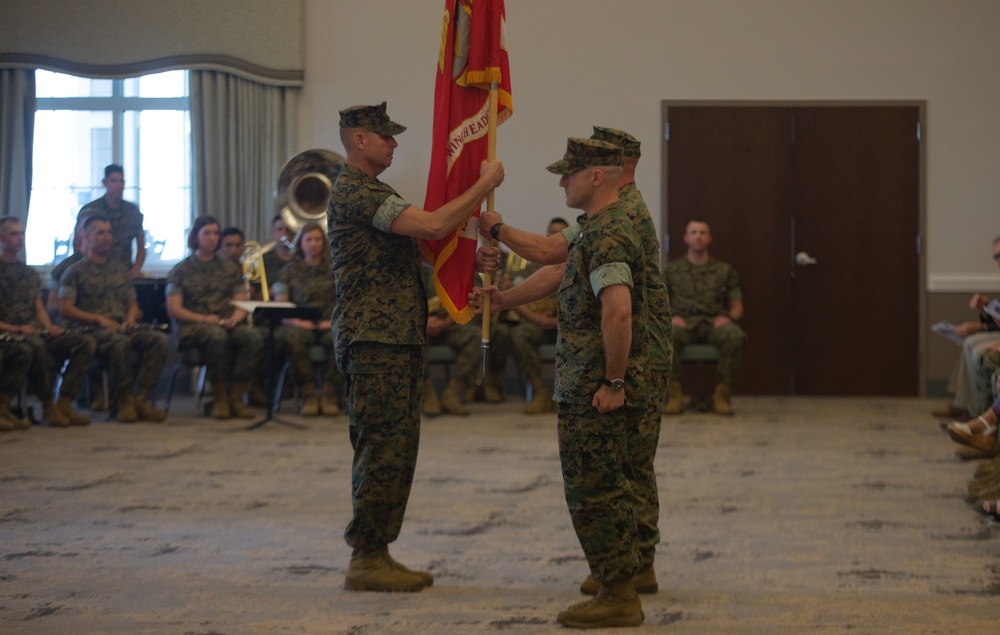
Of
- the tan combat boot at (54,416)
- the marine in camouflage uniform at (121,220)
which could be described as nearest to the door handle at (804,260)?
the marine in camouflage uniform at (121,220)

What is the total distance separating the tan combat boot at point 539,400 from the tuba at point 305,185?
224cm

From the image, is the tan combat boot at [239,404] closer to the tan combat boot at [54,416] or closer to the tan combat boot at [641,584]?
the tan combat boot at [54,416]

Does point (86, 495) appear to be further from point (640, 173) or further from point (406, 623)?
point (640, 173)

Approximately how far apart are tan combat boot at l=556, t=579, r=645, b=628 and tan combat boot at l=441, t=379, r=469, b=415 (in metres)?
5.20

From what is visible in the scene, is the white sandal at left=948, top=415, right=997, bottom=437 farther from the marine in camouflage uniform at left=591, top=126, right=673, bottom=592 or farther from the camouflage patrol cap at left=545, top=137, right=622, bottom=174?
the camouflage patrol cap at left=545, top=137, right=622, bottom=174

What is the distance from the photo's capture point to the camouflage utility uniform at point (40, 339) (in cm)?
780

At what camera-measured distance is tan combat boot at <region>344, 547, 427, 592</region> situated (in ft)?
11.7

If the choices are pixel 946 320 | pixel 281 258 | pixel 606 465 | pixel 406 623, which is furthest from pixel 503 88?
pixel 946 320

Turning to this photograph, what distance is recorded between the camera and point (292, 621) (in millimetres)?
3221

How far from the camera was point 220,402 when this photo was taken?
323 inches

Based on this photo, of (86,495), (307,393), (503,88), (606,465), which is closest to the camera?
(606,465)

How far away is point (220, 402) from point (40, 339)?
48.8 inches

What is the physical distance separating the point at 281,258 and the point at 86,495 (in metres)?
4.08

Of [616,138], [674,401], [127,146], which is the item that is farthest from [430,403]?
[616,138]
